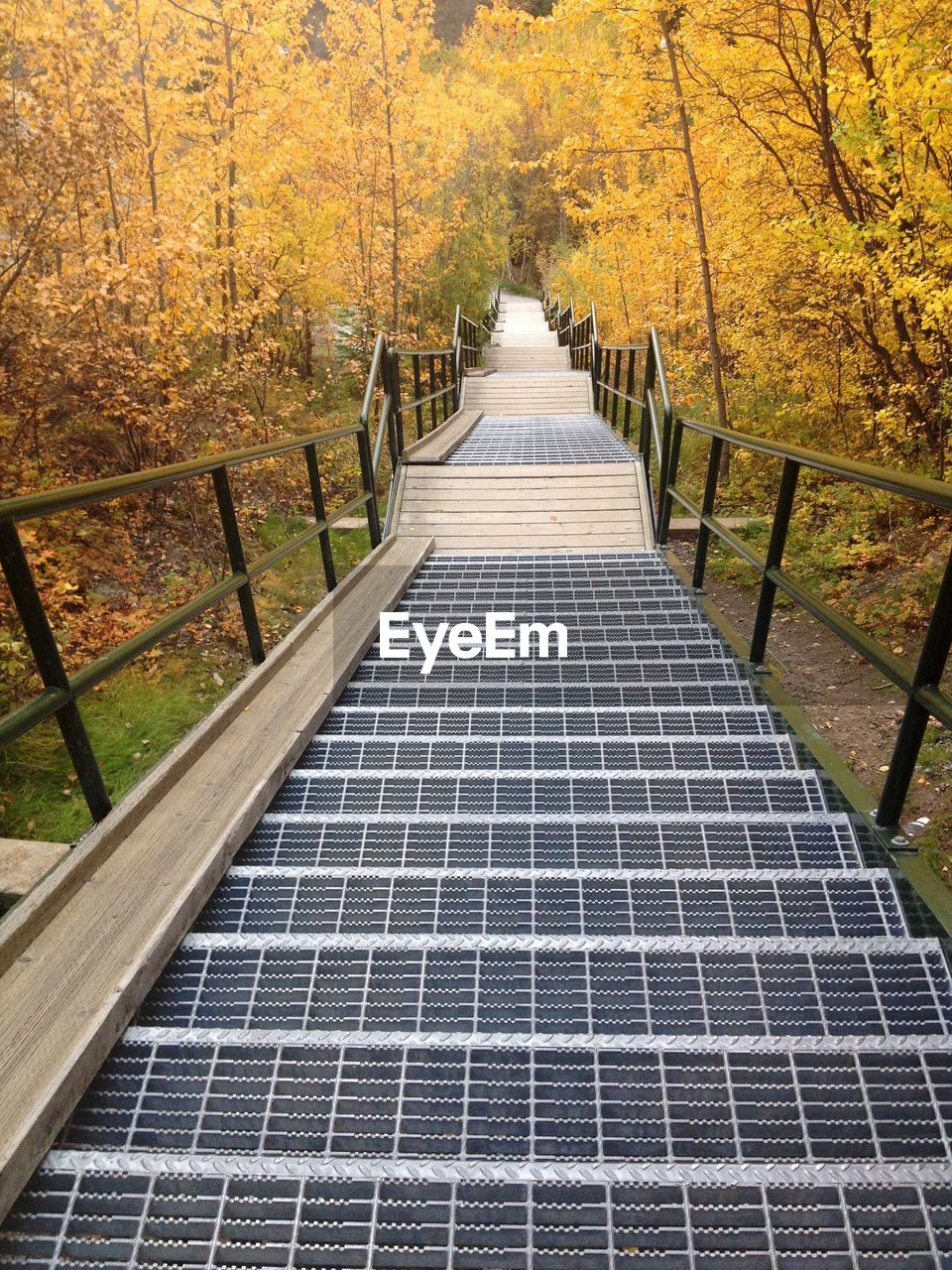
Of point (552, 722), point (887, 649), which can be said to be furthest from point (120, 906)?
point (887, 649)

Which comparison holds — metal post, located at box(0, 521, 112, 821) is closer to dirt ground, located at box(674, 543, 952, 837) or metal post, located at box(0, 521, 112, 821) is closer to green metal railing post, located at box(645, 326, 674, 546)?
dirt ground, located at box(674, 543, 952, 837)

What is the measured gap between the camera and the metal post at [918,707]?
171cm

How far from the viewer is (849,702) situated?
4.97 meters

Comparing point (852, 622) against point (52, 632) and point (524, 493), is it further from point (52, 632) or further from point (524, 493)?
point (524, 493)

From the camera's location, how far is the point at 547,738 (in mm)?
2756

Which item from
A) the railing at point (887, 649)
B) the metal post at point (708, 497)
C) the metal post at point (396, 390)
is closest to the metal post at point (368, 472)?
the metal post at point (396, 390)

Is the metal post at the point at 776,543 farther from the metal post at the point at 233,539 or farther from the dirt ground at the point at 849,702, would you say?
the metal post at the point at 233,539

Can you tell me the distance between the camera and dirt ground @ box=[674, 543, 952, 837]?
3838 millimetres

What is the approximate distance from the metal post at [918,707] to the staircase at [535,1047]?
15 cm

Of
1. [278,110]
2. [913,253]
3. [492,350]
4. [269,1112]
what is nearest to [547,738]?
[269,1112]

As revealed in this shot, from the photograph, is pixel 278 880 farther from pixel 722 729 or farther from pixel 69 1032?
pixel 722 729

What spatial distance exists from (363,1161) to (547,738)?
65.8 inches

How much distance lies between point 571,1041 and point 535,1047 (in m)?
0.08

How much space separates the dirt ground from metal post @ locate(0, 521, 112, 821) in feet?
9.64
